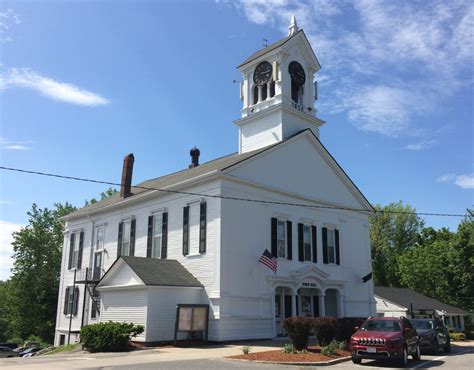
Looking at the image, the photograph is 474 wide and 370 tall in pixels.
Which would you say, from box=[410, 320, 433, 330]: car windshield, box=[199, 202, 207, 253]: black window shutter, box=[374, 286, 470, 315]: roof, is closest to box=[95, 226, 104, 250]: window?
box=[199, 202, 207, 253]: black window shutter

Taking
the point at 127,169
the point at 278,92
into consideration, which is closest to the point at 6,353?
the point at 127,169

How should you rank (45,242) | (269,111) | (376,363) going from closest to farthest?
(376,363)
(269,111)
(45,242)

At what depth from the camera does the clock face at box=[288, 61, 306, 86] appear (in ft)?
111

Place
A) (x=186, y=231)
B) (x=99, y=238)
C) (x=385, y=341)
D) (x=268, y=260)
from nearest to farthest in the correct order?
(x=385, y=341), (x=268, y=260), (x=186, y=231), (x=99, y=238)

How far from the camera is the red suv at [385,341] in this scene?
1586 centimetres

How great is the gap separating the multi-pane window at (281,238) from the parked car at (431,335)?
9011 mm

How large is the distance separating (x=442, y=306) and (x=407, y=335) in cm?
3183

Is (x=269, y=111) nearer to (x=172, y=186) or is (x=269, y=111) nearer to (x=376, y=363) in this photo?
(x=172, y=186)

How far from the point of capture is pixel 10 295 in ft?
190

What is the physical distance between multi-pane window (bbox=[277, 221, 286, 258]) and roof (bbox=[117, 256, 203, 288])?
17.9 ft

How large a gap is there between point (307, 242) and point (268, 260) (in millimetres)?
4878

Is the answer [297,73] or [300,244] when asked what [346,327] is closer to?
[300,244]

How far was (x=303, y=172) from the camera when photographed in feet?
104

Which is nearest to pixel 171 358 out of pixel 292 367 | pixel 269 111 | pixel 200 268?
pixel 292 367
